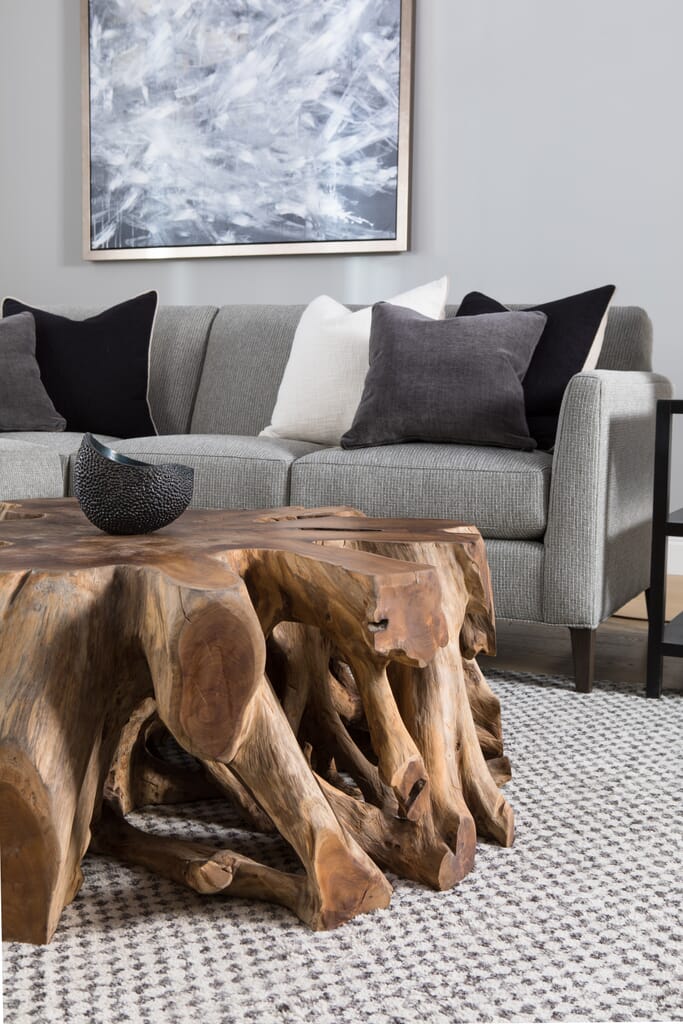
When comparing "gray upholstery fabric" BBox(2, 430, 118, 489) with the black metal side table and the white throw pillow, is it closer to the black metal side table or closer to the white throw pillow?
the white throw pillow

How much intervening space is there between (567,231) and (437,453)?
166 cm

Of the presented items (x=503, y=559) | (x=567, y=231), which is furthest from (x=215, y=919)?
(x=567, y=231)

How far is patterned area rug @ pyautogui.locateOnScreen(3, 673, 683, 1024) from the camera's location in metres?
1.06

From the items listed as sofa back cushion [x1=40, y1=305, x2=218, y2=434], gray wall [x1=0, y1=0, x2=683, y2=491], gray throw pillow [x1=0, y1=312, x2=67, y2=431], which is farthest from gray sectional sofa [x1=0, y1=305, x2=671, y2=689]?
gray wall [x1=0, y1=0, x2=683, y2=491]

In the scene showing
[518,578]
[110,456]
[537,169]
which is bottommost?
[518,578]

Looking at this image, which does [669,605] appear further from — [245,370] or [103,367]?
[103,367]

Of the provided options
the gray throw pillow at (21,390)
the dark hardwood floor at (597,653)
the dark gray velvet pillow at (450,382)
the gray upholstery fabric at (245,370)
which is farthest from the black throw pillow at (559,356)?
the gray throw pillow at (21,390)

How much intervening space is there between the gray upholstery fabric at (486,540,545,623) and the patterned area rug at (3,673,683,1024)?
0.77 metres

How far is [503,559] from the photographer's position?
2357mm

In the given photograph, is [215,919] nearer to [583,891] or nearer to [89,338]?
[583,891]

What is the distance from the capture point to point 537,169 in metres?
3.80

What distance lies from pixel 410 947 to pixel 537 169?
3.17 m

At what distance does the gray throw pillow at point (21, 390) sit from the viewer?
3207mm

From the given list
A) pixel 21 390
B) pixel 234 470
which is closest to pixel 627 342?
pixel 234 470
